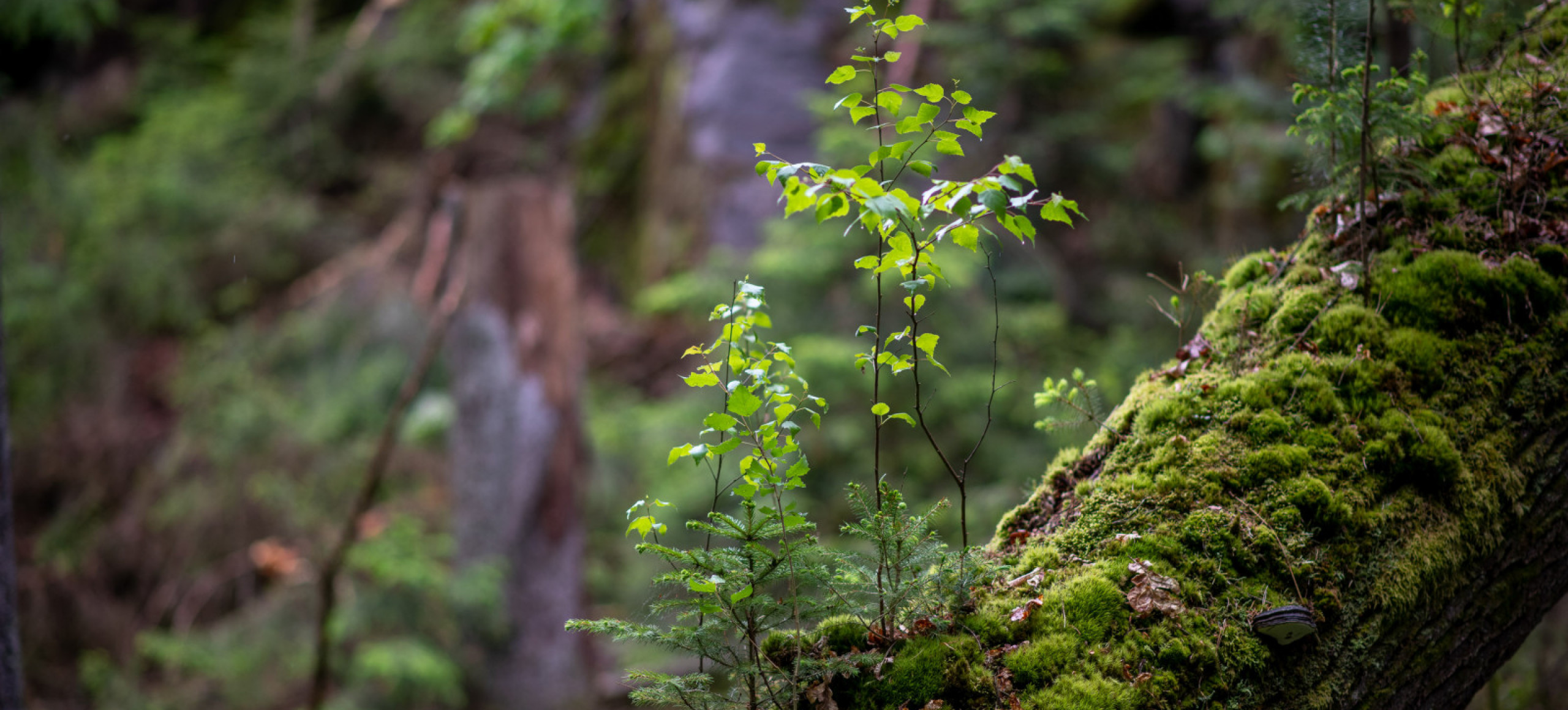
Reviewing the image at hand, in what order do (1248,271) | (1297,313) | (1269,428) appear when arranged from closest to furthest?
(1269,428) < (1297,313) < (1248,271)

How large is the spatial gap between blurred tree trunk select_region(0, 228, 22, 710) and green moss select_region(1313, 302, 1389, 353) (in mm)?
3894

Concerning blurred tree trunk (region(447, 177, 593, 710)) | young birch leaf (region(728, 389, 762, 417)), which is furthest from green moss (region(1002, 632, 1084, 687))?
blurred tree trunk (region(447, 177, 593, 710))

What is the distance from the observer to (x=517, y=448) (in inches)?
235

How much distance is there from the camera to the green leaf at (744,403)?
1.56 metres

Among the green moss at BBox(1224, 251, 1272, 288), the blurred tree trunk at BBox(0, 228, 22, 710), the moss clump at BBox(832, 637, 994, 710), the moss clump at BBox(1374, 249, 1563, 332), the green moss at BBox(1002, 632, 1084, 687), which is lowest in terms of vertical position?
the blurred tree trunk at BBox(0, 228, 22, 710)

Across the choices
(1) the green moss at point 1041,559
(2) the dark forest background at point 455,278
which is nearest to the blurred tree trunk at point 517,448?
(2) the dark forest background at point 455,278

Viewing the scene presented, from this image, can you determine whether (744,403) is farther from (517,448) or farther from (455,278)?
(455,278)

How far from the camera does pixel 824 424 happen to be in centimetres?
589

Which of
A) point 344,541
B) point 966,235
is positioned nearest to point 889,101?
point 966,235

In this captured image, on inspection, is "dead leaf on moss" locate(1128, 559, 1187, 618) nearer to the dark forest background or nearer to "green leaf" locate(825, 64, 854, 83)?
"green leaf" locate(825, 64, 854, 83)

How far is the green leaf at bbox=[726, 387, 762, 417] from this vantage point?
156 cm

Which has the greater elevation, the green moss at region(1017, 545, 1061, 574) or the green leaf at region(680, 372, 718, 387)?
the green leaf at region(680, 372, 718, 387)

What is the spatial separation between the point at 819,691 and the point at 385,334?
7157 mm

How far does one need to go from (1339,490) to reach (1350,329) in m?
0.52
